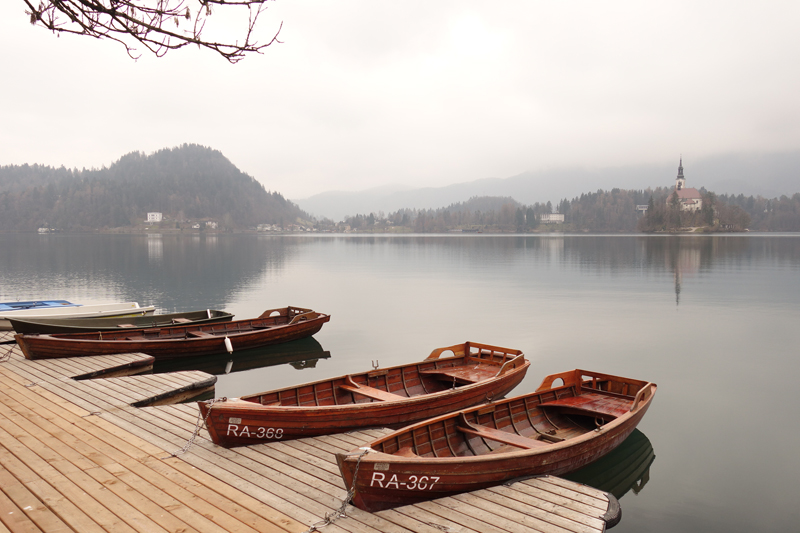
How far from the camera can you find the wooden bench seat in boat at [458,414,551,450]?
9.35 m

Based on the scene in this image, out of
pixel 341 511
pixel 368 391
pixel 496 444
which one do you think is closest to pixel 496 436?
pixel 496 444

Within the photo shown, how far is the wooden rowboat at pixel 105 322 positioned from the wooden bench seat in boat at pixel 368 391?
11153 millimetres

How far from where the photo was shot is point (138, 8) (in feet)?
20.1

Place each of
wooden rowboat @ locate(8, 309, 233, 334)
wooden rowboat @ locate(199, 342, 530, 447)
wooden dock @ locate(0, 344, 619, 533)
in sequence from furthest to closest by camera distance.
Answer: wooden rowboat @ locate(8, 309, 233, 334), wooden rowboat @ locate(199, 342, 530, 447), wooden dock @ locate(0, 344, 619, 533)

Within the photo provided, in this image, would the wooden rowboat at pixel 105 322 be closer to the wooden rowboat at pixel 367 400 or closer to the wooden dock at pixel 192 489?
the wooden dock at pixel 192 489

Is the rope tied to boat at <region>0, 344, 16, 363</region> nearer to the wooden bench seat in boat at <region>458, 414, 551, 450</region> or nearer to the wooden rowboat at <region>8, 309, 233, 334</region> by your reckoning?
the wooden rowboat at <region>8, 309, 233, 334</region>

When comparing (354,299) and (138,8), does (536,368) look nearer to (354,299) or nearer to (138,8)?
(138,8)

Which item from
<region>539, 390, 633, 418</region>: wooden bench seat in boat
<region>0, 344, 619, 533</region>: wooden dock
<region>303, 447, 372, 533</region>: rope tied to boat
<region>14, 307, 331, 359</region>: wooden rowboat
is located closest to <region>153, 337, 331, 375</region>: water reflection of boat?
<region>14, 307, 331, 359</region>: wooden rowboat

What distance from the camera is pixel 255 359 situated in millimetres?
21906

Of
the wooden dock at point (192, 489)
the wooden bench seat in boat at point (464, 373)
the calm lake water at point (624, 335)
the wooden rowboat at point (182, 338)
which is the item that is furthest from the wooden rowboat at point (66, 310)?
the wooden bench seat in boat at point (464, 373)

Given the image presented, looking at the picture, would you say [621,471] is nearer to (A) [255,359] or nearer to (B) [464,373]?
(B) [464,373]

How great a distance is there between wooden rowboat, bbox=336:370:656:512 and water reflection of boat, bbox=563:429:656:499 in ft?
2.58

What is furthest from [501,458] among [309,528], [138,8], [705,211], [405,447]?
[705,211]

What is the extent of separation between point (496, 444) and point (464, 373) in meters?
4.91
